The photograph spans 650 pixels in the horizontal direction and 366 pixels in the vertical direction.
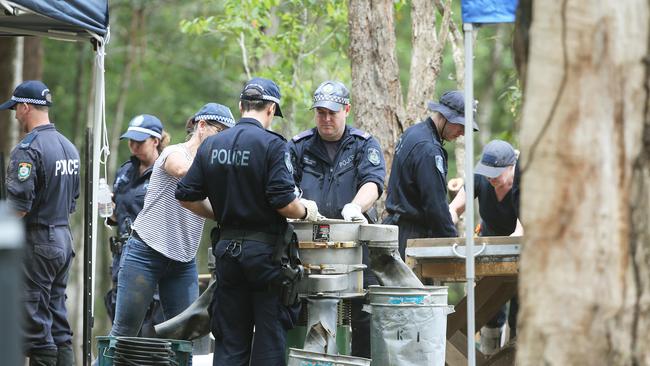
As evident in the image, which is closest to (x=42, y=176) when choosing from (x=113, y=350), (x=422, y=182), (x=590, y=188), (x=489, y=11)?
(x=113, y=350)

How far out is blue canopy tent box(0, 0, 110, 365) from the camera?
729cm

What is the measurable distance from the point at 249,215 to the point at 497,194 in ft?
10.7

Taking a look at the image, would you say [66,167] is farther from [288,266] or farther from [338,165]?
[288,266]

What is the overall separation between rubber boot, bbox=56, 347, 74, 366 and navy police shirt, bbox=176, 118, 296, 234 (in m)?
2.32

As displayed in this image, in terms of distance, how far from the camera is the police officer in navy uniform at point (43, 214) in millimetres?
7719

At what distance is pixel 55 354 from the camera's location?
26.1 ft

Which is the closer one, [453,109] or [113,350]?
[113,350]

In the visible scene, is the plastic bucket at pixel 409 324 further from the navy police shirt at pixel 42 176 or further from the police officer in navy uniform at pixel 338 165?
the navy police shirt at pixel 42 176

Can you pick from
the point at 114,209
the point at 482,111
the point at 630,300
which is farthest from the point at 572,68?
the point at 482,111

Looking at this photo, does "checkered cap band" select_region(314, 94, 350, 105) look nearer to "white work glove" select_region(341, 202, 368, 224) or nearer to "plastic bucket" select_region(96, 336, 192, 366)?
"white work glove" select_region(341, 202, 368, 224)

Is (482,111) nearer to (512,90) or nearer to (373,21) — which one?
(512,90)

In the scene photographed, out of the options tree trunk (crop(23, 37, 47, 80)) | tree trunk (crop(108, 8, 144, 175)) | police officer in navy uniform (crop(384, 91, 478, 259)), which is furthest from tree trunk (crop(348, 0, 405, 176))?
tree trunk (crop(108, 8, 144, 175))

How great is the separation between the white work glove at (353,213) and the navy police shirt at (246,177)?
63 centimetres

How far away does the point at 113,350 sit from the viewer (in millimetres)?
7016
